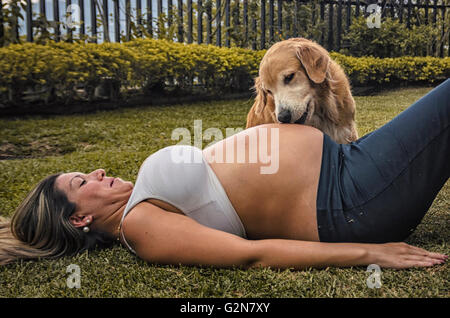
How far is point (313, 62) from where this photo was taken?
9.86 feet

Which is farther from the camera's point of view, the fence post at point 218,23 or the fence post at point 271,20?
the fence post at point 271,20

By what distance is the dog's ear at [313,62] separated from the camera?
9.80 ft

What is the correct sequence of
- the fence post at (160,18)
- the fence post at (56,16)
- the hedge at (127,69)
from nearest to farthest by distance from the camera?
the hedge at (127,69)
the fence post at (56,16)
the fence post at (160,18)

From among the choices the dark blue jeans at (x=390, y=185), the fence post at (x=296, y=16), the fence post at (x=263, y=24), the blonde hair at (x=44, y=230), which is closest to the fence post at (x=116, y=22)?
the fence post at (x=263, y=24)

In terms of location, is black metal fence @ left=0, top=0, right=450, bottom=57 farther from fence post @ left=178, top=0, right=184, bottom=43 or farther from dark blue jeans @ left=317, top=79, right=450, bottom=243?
dark blue jeans @ left=317, top=79, right=450, bottom=243

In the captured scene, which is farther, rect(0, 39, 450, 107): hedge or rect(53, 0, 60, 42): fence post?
rect(53, 0, 60, 42): fence post

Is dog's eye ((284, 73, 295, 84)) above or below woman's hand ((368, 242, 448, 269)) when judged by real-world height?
above

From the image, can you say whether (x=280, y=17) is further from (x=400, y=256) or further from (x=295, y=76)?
(x=400, y=256)

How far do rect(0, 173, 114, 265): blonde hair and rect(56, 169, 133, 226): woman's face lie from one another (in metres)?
0.03

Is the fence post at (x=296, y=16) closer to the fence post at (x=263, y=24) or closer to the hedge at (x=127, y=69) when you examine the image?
the fence post at (x=263, y=24)

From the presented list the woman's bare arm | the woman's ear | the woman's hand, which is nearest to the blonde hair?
the woman's ear

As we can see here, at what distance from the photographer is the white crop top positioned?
1.88 metres

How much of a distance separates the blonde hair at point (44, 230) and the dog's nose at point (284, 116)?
140cm

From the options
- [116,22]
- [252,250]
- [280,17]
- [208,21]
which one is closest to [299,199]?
[252,250]
